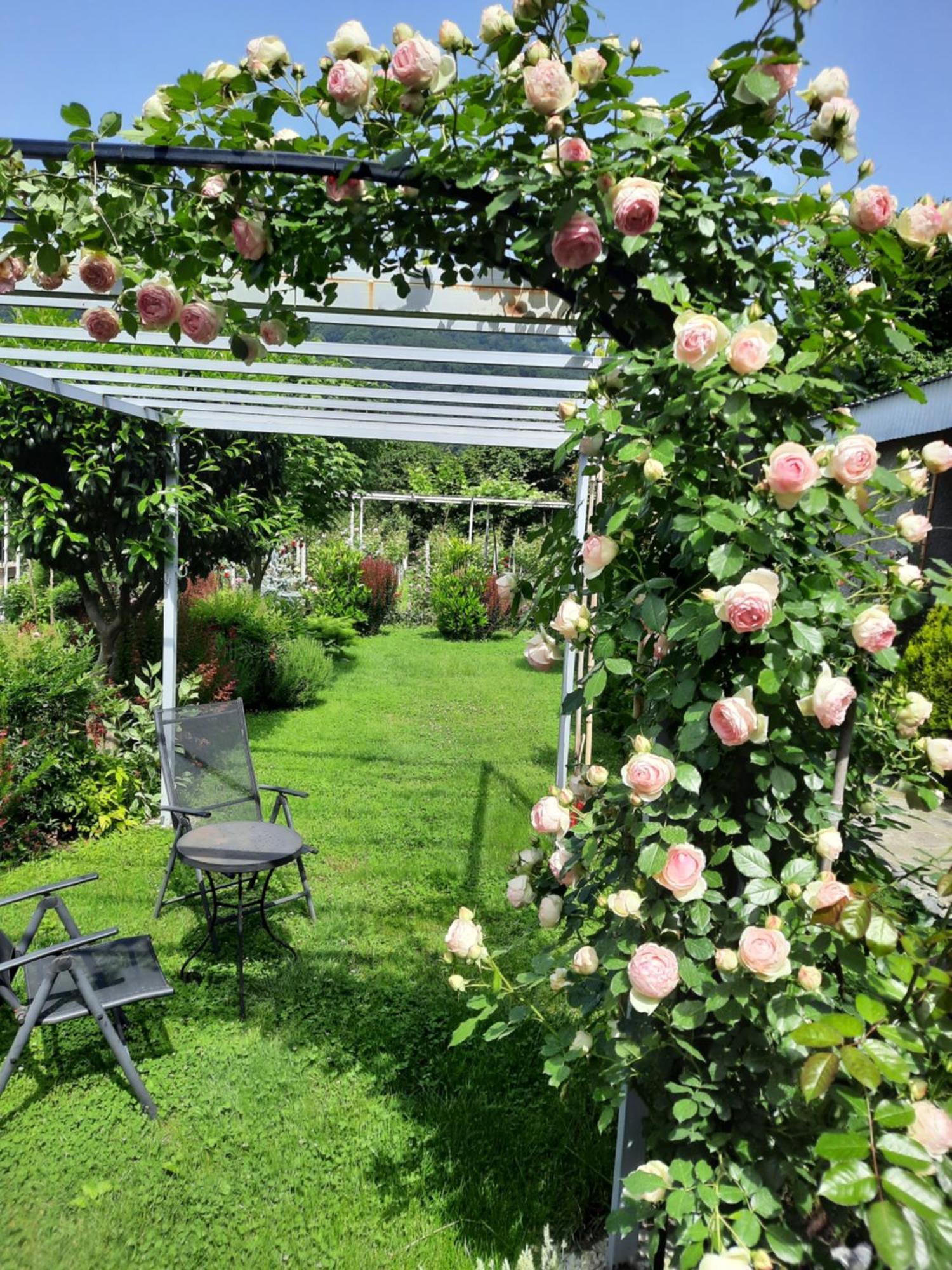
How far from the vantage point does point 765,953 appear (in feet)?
3.77

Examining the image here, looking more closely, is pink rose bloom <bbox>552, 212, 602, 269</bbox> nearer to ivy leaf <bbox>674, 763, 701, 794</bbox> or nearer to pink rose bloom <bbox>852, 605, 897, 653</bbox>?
pink rose bloom <bbox>852, 605, 897, 653</bbox>

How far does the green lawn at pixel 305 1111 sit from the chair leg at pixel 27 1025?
0.81 feet

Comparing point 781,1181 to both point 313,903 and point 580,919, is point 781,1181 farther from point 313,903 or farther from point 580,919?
point 313,903

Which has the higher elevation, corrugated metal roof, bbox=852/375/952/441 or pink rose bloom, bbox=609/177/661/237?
corrugated metal roof, bbox=852/375/952/441

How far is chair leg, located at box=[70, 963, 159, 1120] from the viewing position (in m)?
2.43

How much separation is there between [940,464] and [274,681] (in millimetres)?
7457

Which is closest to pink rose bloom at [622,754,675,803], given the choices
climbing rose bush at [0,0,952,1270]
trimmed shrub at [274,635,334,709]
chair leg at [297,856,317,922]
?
climbing rose bush at [0,0,952,1270]

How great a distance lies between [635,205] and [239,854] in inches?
115

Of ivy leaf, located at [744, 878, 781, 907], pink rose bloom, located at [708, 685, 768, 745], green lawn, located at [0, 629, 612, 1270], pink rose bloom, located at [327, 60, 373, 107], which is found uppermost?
pink rose bloom, located at [327, 60, 373, 107]

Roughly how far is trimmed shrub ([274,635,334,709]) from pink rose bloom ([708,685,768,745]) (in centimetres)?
732

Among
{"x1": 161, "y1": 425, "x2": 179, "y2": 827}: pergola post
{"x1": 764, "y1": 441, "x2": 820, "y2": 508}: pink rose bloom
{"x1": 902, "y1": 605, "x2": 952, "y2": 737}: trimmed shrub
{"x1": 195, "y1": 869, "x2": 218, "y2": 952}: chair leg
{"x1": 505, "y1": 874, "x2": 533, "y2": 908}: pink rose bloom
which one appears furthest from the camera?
{"x1": 902, "y1": 605, "x2": 952, "y2": 737}: trimmed shrub

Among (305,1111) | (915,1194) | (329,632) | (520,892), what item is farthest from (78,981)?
(329,632)

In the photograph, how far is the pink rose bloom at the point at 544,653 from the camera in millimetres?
1602

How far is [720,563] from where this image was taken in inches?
47.3
